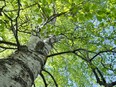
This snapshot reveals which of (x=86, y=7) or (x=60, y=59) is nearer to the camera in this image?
(x=86, y=7)

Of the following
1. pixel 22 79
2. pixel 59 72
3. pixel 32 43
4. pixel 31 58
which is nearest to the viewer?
pixel 22 79

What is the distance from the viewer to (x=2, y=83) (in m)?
2.36

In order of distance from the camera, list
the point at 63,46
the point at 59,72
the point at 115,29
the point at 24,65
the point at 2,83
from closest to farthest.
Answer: the point at 2,83 < the point at 24,65 < the point at 115,29 < the point at 63,46 < the point at 59,72

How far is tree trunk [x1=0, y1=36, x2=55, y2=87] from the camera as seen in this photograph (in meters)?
2.59

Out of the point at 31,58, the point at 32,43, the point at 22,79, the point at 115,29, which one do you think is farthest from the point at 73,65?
the point at 22,79

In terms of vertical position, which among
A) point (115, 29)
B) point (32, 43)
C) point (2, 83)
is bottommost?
point (2, 83)

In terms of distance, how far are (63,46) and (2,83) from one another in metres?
6.34

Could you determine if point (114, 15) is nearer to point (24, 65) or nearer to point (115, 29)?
point (24, 65)

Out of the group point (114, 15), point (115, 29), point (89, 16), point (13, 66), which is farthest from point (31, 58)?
point (115, 29)

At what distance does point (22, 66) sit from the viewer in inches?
120

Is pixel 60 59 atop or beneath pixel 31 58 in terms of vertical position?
atop

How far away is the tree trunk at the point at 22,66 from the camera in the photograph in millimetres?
2590

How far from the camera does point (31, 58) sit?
11.5 ft

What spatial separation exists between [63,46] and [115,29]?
8.18ft
